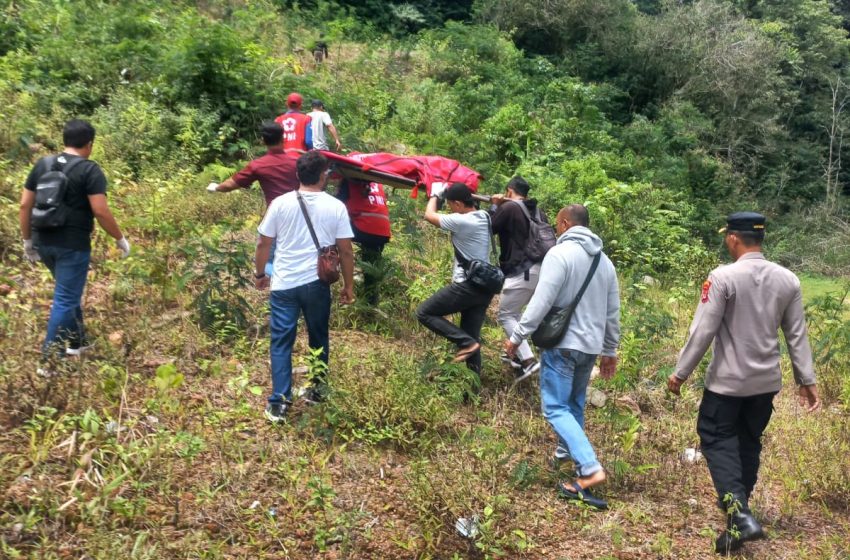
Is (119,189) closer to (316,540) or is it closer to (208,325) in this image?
(208,325)

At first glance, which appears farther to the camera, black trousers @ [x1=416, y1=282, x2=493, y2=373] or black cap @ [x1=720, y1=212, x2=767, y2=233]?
black trousers @ [x1=416, y1=282, x2=493, y2=373]

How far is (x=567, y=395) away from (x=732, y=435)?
1.00 m

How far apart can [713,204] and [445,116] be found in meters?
7.51

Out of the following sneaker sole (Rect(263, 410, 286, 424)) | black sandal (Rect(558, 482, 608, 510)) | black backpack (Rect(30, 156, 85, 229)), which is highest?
black backpack (Rect(30, 156, 85, 229))

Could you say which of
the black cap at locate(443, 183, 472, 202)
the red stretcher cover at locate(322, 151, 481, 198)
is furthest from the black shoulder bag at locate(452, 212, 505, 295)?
the red stretcher cover at locate(322, 151, 481, 198)

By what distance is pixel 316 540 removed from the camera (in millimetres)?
3906

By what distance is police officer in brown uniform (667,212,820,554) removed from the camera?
4.31 meters

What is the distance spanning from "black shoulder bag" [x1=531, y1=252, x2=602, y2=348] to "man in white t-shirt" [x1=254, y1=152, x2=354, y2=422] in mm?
1444

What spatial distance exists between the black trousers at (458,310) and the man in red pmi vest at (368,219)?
0.96 meters

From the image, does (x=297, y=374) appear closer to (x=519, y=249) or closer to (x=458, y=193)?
(x=458, y=193)

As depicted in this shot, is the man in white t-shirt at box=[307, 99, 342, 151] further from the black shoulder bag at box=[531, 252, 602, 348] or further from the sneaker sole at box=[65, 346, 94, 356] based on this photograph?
the black shoulder bag at box=[531, 252, 602, 348]

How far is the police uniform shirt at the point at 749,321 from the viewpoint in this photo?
4309mm

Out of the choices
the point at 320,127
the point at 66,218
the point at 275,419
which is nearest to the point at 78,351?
the point at 66,218

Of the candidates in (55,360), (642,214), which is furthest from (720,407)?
(642,214)
